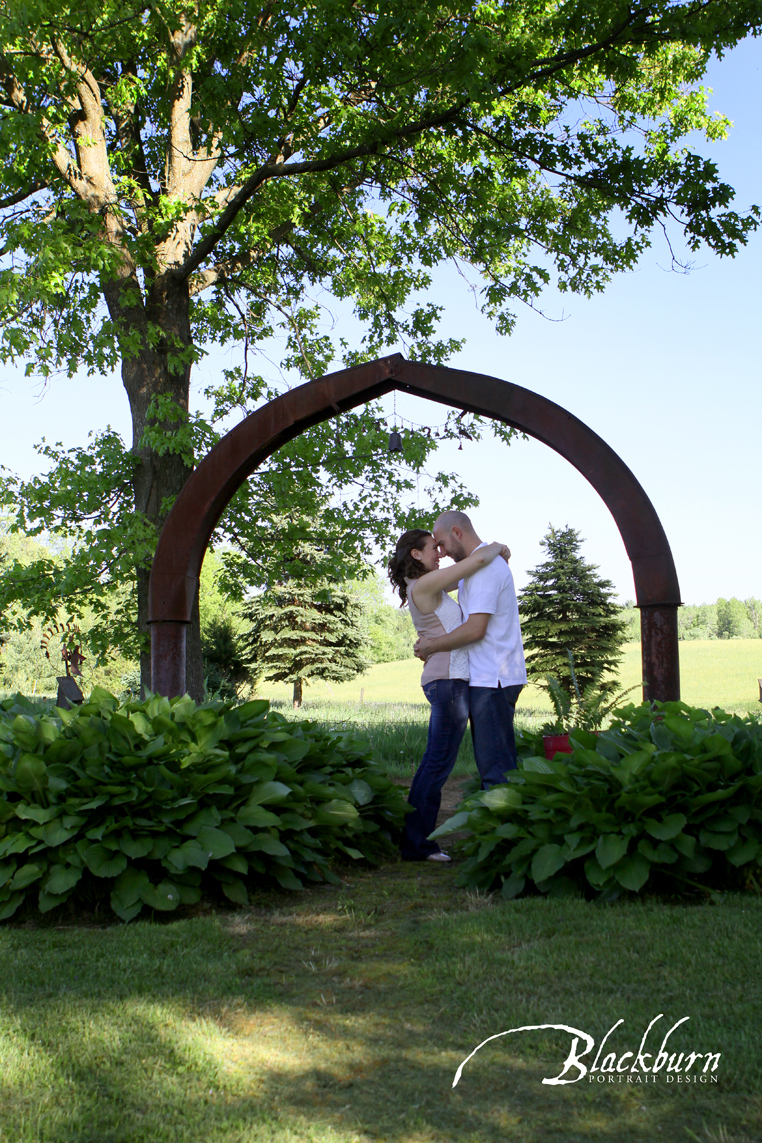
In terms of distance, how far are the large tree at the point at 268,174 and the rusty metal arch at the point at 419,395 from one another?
3.71 meters

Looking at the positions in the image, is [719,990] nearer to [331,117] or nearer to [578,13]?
[578,13]

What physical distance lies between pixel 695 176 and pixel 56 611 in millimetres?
9472

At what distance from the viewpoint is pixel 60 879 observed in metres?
4.30

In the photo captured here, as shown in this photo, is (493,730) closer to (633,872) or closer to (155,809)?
(633,872)

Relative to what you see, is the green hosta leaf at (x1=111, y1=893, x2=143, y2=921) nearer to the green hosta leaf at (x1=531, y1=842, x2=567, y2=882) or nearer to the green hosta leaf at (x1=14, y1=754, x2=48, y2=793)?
the green hosta leaf at (x1=14, y1=754, x2=48, y2=793)

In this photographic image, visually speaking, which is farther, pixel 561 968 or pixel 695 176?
pixel 695 176

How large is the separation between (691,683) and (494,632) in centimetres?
3529

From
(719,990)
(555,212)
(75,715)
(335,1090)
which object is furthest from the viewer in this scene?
(555,212)

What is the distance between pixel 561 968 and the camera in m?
3.41

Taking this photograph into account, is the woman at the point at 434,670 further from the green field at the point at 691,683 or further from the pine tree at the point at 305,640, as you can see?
the pine tree at the point at 305,640

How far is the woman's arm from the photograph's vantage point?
5.25 meters

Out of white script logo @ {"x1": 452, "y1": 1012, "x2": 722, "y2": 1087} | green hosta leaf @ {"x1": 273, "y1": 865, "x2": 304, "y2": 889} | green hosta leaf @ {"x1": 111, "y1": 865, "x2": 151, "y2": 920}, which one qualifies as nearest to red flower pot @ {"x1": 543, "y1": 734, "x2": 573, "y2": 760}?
green hosta leaf @ {"x1": 273, "y1": 865, "x2": 304, "y2": 889}

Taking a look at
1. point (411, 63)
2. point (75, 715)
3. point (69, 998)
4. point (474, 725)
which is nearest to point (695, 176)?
point (411, 63)

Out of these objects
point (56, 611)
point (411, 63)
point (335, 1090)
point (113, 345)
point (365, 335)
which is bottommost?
point (335, 1090)
